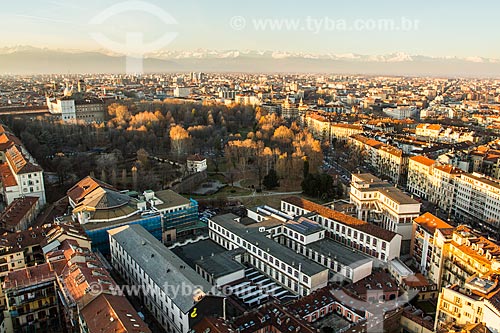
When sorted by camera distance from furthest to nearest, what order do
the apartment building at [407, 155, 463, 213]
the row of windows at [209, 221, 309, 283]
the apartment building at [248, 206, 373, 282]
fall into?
the apartment building at [407, 155, 463, 213] → the apartment building at [248, 206, 373, 282] → the row of windows at [209, 221, 309, 283]

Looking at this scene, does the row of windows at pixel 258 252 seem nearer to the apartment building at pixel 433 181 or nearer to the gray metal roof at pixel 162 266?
the gray metal roof at pixel 162 266

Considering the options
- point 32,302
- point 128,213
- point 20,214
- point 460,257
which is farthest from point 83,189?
point 460,257

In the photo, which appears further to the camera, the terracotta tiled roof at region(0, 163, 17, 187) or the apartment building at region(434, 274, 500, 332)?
the terracotta tiled roof at region(0, 163, 17, 187)

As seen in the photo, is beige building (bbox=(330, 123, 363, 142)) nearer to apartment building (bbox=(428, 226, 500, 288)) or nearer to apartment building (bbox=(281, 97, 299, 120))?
apartment building (bbox=(281, 97, 299, 120))

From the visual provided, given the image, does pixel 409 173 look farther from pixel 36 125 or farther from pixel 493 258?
pixel 36 125

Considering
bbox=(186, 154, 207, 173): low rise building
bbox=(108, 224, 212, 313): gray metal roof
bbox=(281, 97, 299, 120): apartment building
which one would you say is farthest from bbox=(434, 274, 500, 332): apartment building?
bbox=(281, 97, 299, 120): apartment building

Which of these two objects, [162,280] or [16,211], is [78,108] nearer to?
[16,211]
